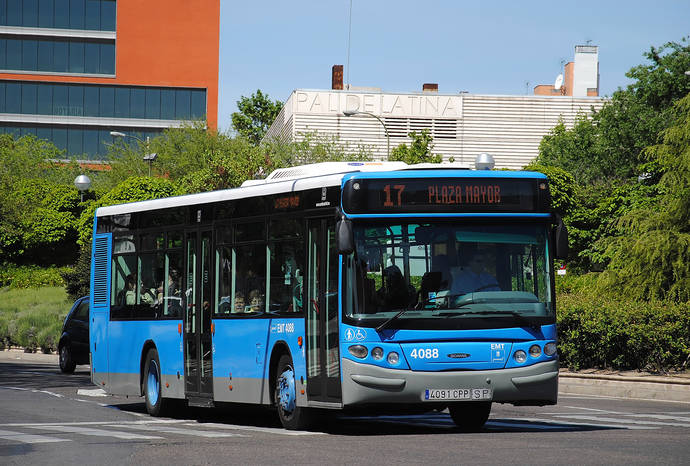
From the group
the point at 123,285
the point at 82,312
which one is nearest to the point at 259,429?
the point at 123,285

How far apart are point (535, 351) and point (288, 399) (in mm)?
2996

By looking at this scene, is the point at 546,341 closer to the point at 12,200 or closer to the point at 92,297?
the point at 92,297

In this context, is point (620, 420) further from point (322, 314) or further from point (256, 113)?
point (256, 113)

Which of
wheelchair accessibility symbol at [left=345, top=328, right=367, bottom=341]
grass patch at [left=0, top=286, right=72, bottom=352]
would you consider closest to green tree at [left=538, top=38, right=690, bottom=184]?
grass patch at [left=0, top=286, right=72, bottom=352]

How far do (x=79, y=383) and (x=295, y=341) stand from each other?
13.4 meters

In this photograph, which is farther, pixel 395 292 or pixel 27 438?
pixel 27 438

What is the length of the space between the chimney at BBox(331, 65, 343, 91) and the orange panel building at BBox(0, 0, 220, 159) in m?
11.6

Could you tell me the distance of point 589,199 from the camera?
62844 mm

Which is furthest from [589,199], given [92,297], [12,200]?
[92,297]

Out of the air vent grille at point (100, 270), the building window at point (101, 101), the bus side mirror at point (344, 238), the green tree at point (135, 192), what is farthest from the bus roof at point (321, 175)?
the building window at point (101, 101)

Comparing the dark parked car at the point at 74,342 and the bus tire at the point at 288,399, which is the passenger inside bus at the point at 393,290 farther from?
the dark parked car at the point at 74,342

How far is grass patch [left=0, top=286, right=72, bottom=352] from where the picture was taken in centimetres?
4131

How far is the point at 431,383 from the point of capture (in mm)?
13281

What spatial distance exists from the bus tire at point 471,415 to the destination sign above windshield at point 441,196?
2486mm
